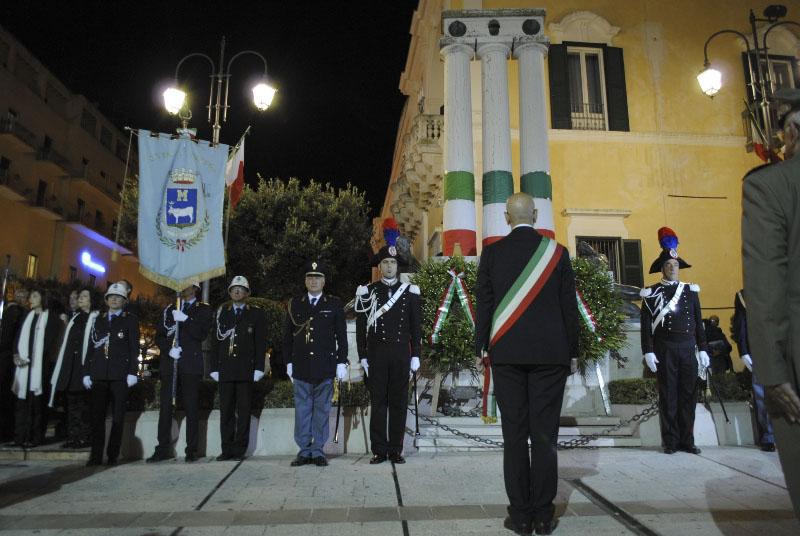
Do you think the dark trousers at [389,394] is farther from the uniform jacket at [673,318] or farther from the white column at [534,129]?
the white column at [534,129]

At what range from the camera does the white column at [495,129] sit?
13.1m

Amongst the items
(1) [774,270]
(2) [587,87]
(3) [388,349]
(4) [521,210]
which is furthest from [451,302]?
(2) [587,87]

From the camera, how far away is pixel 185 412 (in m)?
7.22

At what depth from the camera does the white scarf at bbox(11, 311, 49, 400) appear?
804 centimetres

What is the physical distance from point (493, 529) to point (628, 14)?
766 inches

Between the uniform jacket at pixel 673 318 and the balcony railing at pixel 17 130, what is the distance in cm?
3624

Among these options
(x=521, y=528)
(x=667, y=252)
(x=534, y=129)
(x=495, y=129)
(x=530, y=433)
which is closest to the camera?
(x=521, y=528)

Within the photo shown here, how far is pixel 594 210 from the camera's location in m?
17.6

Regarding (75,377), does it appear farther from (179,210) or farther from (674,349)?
(674,349)

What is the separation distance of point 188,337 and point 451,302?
363cm

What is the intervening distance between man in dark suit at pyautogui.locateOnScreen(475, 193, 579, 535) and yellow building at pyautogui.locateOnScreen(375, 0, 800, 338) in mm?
12476

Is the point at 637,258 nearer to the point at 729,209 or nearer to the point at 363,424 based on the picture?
the point at 729,209

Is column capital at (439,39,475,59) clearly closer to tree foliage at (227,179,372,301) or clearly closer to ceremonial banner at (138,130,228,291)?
ceremonial banner at (138,130,228,291)

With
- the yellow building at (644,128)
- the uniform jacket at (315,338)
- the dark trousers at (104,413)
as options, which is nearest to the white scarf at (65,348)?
the dark trousers at (104,413)
